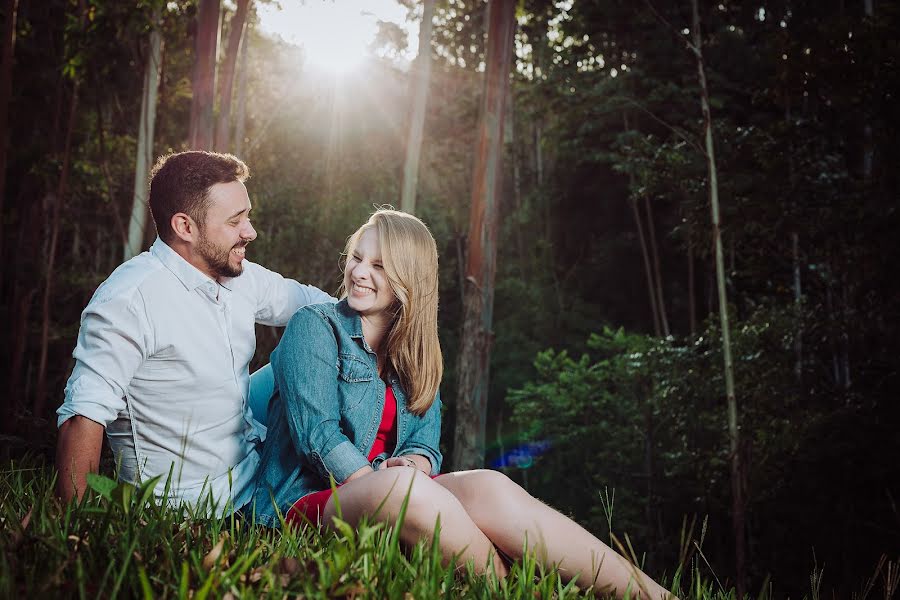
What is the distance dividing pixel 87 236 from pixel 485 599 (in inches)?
621

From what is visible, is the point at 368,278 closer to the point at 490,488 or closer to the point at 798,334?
the point at 490,488

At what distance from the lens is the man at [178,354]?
85.5 inches

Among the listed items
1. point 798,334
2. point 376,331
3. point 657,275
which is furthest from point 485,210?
point 657,275

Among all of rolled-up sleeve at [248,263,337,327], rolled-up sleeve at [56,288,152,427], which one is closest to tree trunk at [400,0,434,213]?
rolled-up sleeve at [248,263,337,327]

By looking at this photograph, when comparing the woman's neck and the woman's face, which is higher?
the woman's face

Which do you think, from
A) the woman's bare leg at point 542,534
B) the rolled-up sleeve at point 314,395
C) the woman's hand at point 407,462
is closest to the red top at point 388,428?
the woman's hand at point 407,462

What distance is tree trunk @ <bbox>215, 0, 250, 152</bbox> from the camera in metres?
7.18

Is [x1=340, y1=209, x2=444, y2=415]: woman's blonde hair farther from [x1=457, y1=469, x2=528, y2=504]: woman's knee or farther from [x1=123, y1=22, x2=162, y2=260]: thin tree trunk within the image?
[x1=123, y1=22, x2=162, y2=260]: thin tree trunk

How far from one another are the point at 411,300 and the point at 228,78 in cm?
644

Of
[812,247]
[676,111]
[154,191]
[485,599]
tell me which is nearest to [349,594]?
[485,599]

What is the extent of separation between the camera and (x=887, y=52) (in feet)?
18.9

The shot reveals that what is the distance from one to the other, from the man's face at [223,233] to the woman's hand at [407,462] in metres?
0.92

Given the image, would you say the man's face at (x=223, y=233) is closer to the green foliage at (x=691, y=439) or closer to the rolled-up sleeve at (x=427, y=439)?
the rolled-up sleeve at (x=427, y=439)

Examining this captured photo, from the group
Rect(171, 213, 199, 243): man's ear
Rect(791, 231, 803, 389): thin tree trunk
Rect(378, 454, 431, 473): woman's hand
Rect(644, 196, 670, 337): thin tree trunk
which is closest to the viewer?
Rect(378, 454, 431, 473): woman's hand
